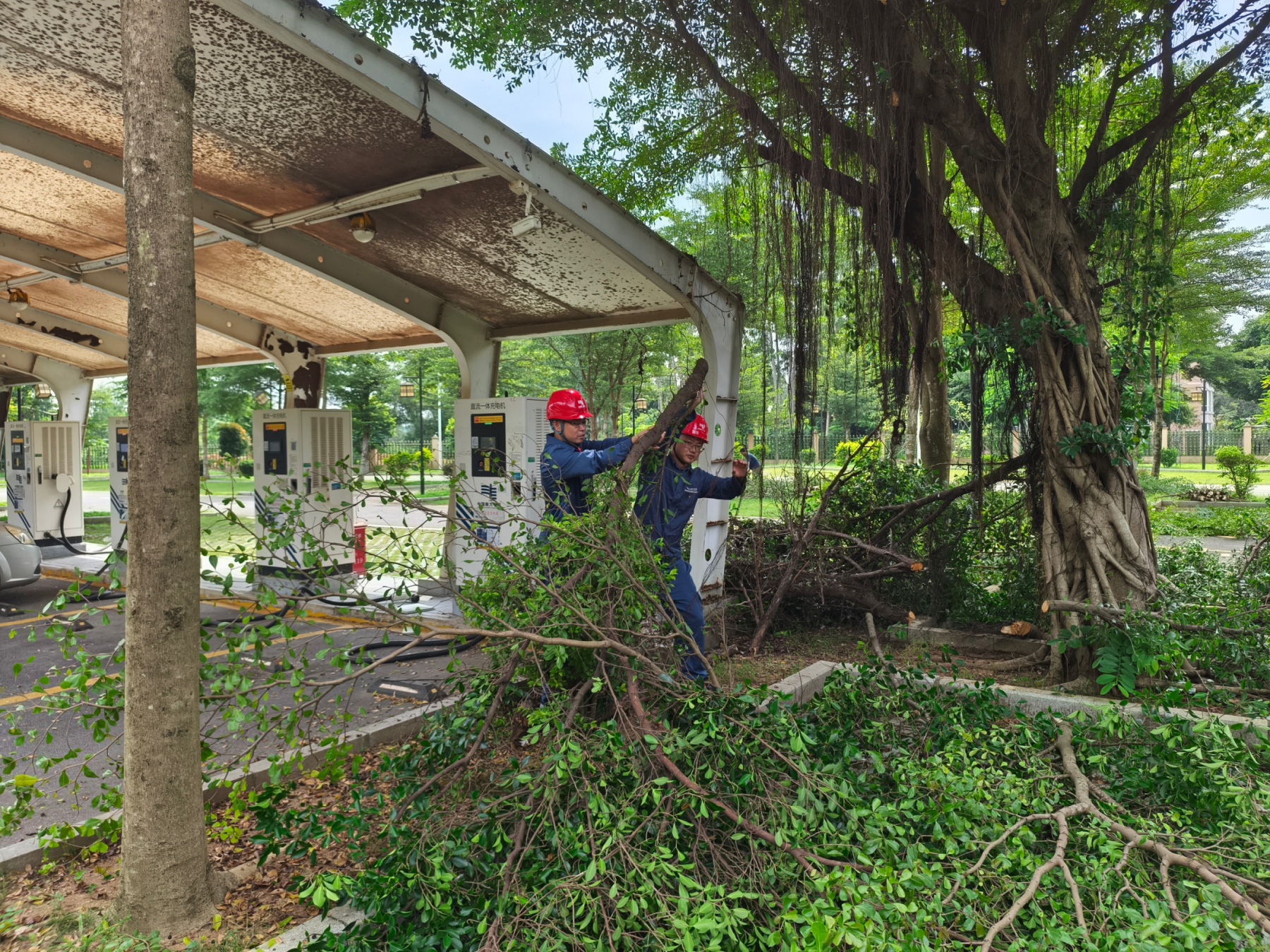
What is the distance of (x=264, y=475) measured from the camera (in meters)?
9.84

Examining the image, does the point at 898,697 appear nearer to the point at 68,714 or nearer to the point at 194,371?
the point at 194,371

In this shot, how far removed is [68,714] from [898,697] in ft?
18.8

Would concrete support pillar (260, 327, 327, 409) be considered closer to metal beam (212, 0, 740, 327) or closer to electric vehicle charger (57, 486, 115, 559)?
electric vehicle charger (57, 486, 115, 559)

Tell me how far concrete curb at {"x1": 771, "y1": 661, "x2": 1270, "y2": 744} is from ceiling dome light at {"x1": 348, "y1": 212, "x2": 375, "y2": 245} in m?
5.57

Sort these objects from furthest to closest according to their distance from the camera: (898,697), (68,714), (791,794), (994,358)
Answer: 1. (994,358)
2. (68,714)
3. (898,697)
4. (791,794)

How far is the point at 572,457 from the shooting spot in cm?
538

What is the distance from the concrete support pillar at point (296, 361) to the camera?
10672 mm

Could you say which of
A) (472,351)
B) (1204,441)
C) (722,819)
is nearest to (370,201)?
(472,351)

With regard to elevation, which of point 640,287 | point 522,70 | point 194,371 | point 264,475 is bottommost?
point 264,475

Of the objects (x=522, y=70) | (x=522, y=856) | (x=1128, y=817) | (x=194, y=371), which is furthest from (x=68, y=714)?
(x=522, y=70)

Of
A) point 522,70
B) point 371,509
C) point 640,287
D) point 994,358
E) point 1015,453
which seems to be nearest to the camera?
point 994,358

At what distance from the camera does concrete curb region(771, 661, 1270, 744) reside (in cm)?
395

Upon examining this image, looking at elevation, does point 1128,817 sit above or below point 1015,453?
below

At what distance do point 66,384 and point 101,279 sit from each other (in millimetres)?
5325
